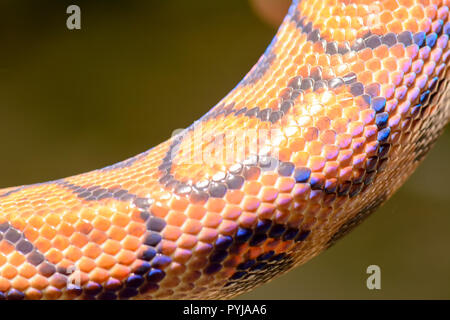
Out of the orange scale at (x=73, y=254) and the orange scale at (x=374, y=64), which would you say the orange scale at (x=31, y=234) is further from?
the orange scale at (x=374, y=64)

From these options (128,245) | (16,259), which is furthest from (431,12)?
(16,259)

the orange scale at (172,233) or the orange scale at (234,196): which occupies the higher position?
the orange scale at (234,196)

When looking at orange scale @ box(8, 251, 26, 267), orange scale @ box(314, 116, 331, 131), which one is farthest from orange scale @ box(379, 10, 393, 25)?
orange scale @ box(8, 251, 26, 267)

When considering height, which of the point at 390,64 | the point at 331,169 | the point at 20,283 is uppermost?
the point at 390,64

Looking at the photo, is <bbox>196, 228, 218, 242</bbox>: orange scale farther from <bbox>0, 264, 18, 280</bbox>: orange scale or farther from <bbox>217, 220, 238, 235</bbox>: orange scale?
<bbox>0, 264, 18, 280</bbox>: orange scale

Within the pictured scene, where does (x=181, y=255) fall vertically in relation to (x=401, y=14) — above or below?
below

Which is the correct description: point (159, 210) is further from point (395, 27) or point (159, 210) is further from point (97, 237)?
point (395, 27)

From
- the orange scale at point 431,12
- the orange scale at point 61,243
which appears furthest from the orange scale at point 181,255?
the orange scale at point 431,12
